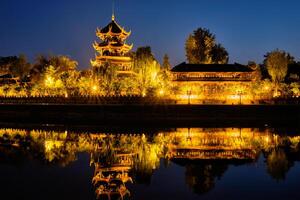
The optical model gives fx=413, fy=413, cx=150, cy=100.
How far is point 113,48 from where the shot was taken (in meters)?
66.9

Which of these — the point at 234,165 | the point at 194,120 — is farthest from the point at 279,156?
the point at 194,120

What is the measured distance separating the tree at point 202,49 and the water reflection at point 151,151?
1404 inches

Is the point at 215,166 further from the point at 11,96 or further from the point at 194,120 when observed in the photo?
the point at 11,96

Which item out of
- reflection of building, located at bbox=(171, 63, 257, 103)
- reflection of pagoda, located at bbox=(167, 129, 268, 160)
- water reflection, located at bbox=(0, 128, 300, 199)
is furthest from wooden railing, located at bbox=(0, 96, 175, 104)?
reflection of pagoda, located at bbox=(167, 129, 268, 160)

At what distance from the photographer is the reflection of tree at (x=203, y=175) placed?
20433 mm

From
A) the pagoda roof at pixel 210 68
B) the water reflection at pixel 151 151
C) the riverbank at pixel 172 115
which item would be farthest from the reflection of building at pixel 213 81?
the water reflection at pixel 151 151

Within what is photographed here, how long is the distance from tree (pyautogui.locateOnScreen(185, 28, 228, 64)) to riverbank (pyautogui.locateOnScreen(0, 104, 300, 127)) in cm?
2800

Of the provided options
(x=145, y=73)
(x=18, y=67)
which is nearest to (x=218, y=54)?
(x=145, y=73)

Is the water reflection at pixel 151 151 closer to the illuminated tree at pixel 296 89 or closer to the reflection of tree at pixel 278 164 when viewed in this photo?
the reflection of tree at pixel 278 164

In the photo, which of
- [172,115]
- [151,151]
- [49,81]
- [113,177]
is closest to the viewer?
[113,177]

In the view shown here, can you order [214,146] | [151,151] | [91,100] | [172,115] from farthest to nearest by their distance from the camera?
1. [91,100]
2. [172,115]
3. [214,146]
4. [151,151]

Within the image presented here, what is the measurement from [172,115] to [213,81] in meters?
10.6

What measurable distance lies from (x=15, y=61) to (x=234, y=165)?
79.1m

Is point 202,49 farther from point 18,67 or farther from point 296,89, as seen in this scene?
point 18,67
